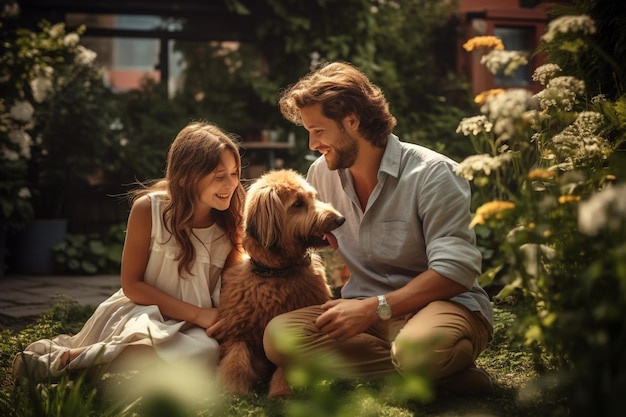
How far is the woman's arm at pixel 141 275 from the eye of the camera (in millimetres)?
3355

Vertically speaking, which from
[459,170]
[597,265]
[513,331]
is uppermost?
[459,170]

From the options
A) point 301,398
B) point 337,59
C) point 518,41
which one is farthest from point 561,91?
point 518,41

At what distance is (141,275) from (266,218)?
806 mm

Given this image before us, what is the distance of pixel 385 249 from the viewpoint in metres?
3.18

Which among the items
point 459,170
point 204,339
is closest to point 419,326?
point 459,170

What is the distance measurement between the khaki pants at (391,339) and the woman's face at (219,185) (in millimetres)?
713

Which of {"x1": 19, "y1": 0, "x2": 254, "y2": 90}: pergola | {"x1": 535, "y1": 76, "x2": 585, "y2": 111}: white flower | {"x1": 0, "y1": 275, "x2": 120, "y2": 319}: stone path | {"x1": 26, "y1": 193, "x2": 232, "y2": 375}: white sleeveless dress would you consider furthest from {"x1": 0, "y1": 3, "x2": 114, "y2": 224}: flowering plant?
{"x1": 535, "y1": 76, "x2": 585, "y2": 111}: white flower

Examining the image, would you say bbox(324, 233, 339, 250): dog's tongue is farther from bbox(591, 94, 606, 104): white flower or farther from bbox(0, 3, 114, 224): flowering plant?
bbox(0, 3, 114, 224): flowering plant

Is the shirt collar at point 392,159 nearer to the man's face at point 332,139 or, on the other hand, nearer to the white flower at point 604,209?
the man's face at point 332,139

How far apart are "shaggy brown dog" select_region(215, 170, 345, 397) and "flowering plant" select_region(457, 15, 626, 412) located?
0.85 m

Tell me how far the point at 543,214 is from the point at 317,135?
1400 millimetres

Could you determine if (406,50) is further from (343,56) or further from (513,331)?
(513,331)

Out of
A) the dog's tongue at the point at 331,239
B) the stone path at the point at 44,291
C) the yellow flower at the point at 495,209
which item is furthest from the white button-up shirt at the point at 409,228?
the stone path at the point at 44,291

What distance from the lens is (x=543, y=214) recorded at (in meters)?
2.12
